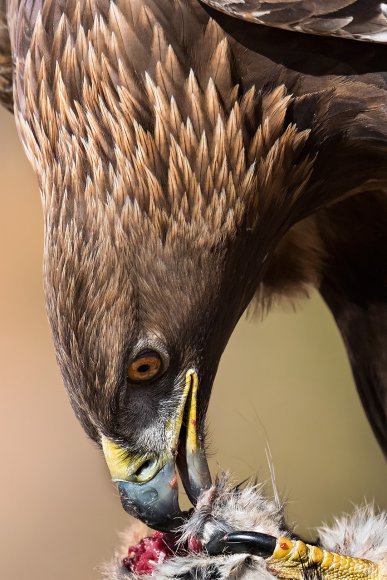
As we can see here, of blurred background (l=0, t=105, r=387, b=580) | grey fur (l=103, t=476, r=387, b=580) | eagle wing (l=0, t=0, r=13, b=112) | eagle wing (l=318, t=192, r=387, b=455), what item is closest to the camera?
grey fur (l=103, t=476, r=387, b=580)


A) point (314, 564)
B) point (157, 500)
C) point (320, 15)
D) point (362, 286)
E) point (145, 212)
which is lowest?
point (314, 564)

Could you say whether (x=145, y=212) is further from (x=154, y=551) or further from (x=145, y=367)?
(x=154, y=551)

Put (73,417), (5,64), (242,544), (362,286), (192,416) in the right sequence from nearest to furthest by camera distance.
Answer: (242,544), (192,416), (5,64), (362,286), (73,417)

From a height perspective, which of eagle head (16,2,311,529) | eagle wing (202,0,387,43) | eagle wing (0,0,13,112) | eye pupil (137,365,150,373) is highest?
eagle wing (0,0,13,112)

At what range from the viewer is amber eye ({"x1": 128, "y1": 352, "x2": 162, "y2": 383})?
4.06ft

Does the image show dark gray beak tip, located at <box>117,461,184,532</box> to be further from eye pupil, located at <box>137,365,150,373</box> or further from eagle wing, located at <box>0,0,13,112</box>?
eagle wing, located at <box>0,0,13,112</box>

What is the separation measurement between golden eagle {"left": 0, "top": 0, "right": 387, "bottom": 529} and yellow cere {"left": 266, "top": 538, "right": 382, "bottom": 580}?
0.14 meters

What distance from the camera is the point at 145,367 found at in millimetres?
1248

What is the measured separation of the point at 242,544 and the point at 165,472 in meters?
0.14

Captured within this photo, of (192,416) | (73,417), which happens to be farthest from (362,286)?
(73,417)

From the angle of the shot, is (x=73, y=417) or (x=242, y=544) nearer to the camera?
(x=242, y=544)

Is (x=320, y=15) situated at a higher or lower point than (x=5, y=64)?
lower

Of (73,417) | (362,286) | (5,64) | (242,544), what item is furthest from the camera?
(73,417)

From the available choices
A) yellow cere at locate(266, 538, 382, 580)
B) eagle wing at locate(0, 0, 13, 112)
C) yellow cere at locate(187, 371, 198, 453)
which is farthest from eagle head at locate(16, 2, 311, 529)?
eagle wing at locate(0, 0, 13, 112)
